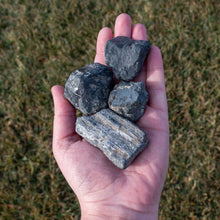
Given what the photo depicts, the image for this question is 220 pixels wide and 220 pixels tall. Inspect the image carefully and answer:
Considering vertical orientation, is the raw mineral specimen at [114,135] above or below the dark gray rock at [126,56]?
below

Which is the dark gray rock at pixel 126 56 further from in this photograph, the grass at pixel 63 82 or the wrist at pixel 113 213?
the wrist at pixel 113 213

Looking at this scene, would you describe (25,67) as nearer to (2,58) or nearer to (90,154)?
(2,58)

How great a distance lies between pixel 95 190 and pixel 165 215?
120 cm

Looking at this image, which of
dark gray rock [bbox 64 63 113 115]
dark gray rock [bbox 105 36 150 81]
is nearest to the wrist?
dark gray rock [bbox 64 63 113 115]

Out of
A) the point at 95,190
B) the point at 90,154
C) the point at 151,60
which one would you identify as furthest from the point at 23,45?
the point at 95,190

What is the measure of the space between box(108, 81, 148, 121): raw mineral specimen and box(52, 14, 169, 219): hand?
9 centimetres

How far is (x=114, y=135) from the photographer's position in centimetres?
235

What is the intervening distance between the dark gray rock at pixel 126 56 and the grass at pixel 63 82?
972 millimetres

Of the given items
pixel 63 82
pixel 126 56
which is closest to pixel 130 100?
pixel 126 56

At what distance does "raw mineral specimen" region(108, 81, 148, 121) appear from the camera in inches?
95.0

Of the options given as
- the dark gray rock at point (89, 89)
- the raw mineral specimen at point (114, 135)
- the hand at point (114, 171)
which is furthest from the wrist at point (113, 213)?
the dark gray rock at point (89, 89)

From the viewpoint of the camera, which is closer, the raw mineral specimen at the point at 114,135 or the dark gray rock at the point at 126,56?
the raw mineral specimen at the point at 114,135

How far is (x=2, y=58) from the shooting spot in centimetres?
384

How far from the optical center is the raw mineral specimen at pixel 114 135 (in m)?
2.21
